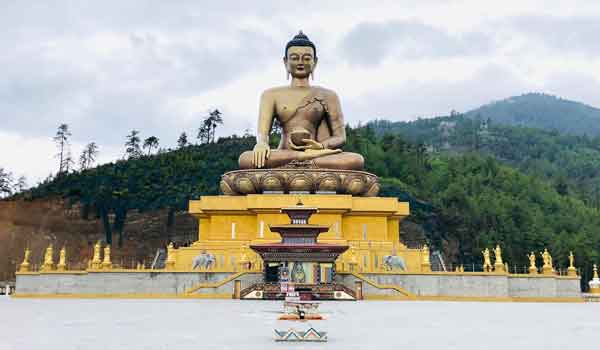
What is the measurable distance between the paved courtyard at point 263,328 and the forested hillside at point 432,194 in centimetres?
2371

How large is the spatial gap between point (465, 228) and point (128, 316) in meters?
29.8

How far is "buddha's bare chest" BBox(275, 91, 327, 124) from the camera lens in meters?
24.5

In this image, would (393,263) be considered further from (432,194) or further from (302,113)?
(432,194)

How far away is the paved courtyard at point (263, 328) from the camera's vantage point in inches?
316

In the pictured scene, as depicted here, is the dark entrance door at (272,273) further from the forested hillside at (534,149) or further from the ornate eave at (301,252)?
the forested hillside at (534,149)

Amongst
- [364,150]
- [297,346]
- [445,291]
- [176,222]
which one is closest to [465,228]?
[364,150]

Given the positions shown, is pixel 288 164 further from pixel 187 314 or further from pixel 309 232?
pixel 187 314

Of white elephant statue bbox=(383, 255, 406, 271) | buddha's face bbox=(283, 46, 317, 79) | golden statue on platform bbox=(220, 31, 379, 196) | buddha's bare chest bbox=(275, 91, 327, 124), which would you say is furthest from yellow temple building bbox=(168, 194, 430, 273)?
buddha's face bbox=(283, 46, 317, 79)

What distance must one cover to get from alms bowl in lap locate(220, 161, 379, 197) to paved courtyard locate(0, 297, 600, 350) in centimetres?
896

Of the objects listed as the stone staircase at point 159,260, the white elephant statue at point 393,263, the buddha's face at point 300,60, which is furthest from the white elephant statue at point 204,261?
the buddha's face at point 300,60

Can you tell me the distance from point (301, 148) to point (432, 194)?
75.1 ft

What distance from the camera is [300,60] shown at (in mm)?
24609

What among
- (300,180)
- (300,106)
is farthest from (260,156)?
(300,106)

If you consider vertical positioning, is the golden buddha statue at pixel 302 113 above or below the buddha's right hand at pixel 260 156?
above
